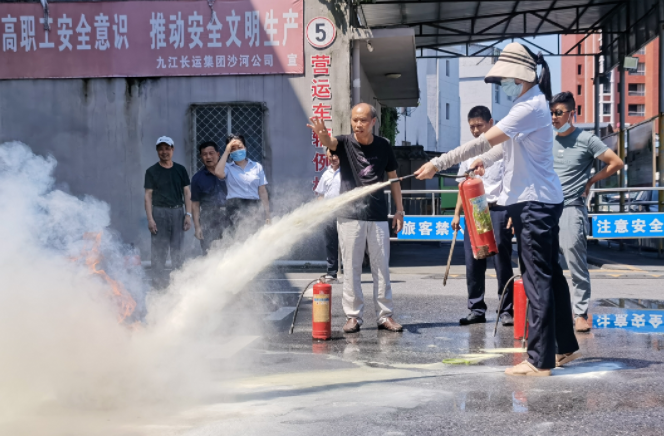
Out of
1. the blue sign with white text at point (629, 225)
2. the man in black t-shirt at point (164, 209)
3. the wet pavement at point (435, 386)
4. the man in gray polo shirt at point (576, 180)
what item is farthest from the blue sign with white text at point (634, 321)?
the blue sign with white text at point (629, 225)

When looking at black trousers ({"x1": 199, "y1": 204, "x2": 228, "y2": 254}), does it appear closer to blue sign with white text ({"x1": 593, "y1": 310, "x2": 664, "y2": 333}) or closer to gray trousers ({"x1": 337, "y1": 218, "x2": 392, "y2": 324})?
gray trousers ({"x1": 337, "y1": 218, "x2": 392, "y2": 324})

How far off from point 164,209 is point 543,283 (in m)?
5.50

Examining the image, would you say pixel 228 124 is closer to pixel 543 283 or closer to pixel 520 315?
pixel 520 315

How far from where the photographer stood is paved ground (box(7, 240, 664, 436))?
378cm

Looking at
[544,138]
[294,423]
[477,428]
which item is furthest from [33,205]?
[544,138]

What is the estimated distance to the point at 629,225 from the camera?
1295 centimetres

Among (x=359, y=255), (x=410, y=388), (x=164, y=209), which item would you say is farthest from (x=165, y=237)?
(x=410, y=388)

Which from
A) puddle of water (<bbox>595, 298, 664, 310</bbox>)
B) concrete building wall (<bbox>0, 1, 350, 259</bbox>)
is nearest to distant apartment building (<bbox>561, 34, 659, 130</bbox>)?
concrete building wall (<bbox>0, 1, 350, 259</bbox>)

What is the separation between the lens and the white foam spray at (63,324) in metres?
3.98

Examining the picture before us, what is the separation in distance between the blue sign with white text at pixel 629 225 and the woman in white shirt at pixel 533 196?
8.38 metres

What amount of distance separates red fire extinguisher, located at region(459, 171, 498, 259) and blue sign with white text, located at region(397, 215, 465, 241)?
6.56m

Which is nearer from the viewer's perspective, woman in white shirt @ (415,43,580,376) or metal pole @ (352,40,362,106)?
woman in white shirt @ (415,43,580,376)

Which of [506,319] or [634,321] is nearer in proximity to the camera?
[506,319]

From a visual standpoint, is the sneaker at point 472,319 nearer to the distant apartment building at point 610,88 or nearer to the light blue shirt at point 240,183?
the light blue shirt at point 240,183
